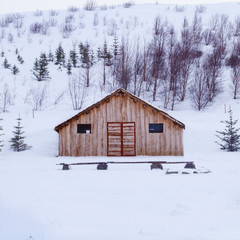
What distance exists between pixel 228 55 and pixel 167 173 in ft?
140

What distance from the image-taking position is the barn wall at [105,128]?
56.6ft

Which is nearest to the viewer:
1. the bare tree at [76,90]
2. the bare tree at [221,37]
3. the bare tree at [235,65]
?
the bare tree at [76,90]

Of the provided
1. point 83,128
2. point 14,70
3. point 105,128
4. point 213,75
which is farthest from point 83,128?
point 14,70

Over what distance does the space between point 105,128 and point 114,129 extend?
0.69 metres

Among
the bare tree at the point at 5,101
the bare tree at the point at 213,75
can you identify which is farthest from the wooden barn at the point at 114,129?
the bare tree at the point at 213,75

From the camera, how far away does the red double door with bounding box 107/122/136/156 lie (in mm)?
17438

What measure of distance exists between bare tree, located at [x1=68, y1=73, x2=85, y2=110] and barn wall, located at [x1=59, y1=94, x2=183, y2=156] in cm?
1631

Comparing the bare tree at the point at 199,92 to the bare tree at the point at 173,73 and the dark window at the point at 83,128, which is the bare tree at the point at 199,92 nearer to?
the bare tree at the point at 173,73

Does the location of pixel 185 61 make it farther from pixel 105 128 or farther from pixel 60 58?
pixel 105 128

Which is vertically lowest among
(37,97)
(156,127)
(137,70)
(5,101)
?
(156,127)

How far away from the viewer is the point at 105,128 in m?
17.5

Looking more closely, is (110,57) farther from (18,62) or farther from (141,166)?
(141,166)

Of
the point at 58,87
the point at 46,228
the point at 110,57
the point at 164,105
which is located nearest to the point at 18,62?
the point at 58,87

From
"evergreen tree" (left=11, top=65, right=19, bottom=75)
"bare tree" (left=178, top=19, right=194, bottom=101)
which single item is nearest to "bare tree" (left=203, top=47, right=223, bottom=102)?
"bare tree" (left=178, top=19, right=194, bottom=101)
